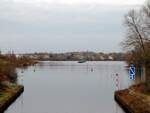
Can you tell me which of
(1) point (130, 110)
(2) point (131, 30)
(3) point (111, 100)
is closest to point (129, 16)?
(2) point (131, 30)

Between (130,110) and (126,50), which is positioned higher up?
(126,50)

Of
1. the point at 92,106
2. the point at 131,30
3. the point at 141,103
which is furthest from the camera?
the point at 131,30

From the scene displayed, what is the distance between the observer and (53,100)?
138ft

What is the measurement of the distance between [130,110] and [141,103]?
134 cm

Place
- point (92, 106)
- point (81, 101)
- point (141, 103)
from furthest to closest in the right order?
1. point (81, 101)
2. point (92, 106)
3. point (141, 103)

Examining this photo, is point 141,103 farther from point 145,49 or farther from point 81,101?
point 145,49

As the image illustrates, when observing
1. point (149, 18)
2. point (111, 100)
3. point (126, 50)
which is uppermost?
point (149, 18)

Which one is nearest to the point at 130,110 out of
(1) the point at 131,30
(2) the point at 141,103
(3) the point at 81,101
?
(2) the point at 141,103

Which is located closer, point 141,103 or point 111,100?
point 141,103

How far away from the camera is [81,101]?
41031 millimetres

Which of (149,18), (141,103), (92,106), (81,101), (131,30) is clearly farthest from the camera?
(131,30)

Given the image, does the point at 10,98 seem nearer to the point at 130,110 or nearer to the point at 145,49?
the point at 130,110

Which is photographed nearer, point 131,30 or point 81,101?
point 81,101

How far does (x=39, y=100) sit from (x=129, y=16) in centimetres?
2392
